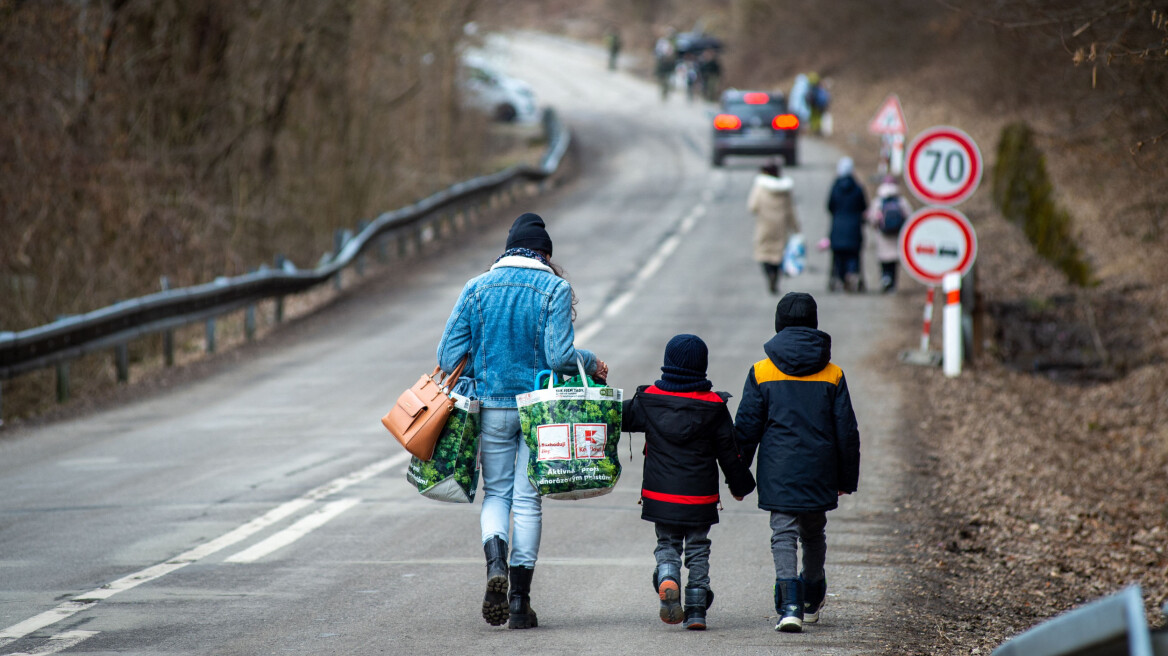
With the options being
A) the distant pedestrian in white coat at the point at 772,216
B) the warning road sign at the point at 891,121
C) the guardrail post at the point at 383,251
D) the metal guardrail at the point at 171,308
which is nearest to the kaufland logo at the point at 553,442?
the metal guardrail at the point at 171,308

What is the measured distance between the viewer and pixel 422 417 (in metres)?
5.56

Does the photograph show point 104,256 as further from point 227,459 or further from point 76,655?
point 76,655

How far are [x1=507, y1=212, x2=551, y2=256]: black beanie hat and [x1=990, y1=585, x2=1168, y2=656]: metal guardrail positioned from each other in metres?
3.51

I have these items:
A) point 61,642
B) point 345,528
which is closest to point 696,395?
point 61,642

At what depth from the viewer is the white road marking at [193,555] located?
18.2 feet

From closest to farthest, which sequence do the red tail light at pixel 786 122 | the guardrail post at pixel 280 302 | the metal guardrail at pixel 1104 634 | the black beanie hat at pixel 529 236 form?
the metal guardrail at pixel 1104 634
the black beanie hat at pixel 529 236
the guardrail post at pixel 280 302
the red tail light at pixel 786 122

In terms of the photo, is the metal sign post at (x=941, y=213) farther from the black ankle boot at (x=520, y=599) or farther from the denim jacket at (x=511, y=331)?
the black ankle boot at (x=520, y=599)

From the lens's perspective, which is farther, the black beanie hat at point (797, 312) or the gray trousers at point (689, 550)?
the black beanie hat at point (797, 312)

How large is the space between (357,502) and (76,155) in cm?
1038

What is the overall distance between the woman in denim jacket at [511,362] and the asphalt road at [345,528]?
15.0 inches

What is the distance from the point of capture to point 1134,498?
32.4 feet

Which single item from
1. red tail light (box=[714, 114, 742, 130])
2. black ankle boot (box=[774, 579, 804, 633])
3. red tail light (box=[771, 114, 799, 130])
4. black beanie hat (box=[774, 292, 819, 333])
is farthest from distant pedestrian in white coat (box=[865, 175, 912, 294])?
red tail light (box=[714, 114, 742, 130])

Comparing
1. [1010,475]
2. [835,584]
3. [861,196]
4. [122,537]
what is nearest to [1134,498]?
[1010,475]

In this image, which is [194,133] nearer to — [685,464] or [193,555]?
[193,555]
